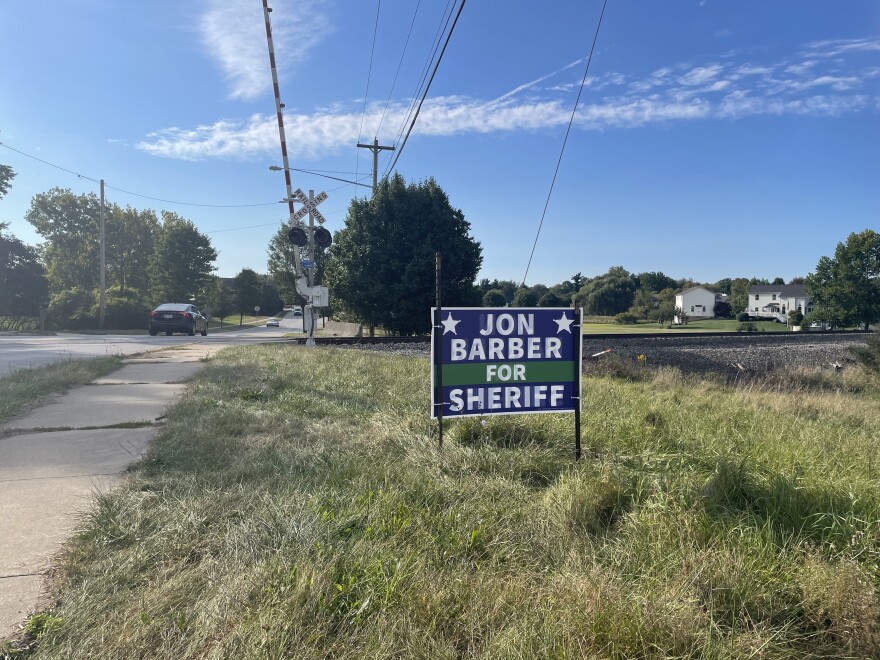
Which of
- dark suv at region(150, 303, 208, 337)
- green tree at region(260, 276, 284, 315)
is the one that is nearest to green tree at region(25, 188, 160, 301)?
dark suv at region(150, 303, 208, 337)

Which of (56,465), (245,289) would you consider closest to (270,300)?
(245,289)

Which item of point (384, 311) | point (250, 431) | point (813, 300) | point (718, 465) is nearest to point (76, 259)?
point (384, 311)

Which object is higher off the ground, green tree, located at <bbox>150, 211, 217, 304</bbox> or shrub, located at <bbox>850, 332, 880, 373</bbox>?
green tree, located at <bbox>150, 211, 217, 304</bbox>

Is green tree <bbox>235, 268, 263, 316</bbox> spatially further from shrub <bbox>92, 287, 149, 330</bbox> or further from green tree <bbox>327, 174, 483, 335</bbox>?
green tree <bbox>327, 174, 483, 335</bbox>

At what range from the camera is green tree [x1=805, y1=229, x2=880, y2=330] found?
50.3 m

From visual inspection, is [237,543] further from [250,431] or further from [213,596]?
[250,431]

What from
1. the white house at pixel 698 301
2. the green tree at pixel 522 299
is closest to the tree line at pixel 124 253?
the green tree at pixel 522 299

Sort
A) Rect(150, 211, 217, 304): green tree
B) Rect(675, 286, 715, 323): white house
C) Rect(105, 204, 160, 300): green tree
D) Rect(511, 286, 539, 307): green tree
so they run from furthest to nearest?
Rect(675, 286, 715, 323): white house, Rect(105, 204, 160, 300): green tree, Rect(150, 211, 217, 304): green tree, Rect(511, 286, 539, 307): green tree

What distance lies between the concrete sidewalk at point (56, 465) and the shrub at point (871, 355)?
61.3ft

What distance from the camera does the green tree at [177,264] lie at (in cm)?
5319

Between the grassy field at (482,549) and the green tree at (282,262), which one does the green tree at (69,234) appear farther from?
the grassy field at (482,549)

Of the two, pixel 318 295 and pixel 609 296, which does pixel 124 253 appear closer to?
pixel 318 295

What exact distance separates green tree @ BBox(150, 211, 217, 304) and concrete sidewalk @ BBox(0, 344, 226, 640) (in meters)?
49.7

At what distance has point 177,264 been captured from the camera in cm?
5338
